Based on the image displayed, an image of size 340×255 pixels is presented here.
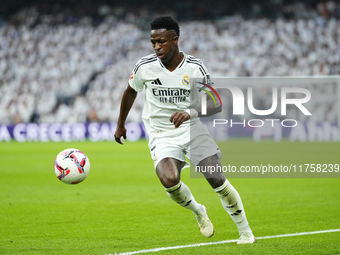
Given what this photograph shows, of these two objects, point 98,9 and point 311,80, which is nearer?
point 311,80

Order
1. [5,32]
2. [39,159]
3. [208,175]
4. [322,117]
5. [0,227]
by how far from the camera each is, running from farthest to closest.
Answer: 1. [5,32]
2. [322,117]
3. [39,159]
4. [0,227]
5. [208,175]

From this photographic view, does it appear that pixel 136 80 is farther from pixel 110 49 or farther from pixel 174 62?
pixel 110 49

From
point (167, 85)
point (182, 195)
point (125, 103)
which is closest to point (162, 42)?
point (167, 85)

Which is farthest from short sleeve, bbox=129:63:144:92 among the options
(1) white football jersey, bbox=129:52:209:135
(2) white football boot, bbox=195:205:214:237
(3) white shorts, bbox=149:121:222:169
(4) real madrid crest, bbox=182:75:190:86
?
(2) white football boot, bbox=195:205:214:237

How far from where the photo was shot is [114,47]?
2745 centimetres

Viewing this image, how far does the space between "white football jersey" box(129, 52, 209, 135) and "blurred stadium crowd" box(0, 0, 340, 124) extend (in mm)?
18495

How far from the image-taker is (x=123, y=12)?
29.6m

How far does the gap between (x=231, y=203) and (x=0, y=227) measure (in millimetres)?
3038

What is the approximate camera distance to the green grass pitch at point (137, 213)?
531 cm

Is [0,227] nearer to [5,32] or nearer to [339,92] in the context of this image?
[339,92]

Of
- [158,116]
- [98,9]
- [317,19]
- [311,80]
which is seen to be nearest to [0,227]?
[158,116]

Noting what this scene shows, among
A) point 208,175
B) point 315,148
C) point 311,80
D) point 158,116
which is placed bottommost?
point 315,148

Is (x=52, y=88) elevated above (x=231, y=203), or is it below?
below

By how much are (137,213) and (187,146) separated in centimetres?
237
